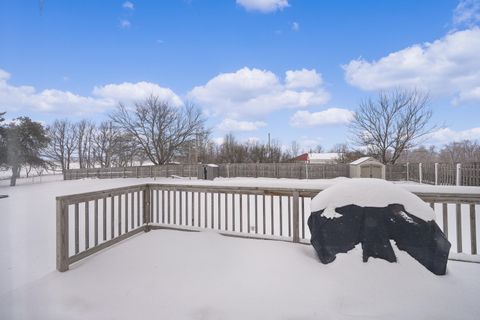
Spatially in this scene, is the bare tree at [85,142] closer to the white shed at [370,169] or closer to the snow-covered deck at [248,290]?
the white shed at [370,169]

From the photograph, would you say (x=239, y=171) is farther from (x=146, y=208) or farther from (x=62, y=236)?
(x=62, y=236)

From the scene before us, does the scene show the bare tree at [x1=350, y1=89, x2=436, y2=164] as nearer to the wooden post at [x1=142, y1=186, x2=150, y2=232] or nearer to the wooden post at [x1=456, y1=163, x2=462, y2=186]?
the wooden post at [x1=456, y1=163, x2=462, y2=186]

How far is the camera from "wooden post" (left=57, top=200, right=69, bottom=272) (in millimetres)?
2793

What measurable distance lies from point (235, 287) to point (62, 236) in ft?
6.37

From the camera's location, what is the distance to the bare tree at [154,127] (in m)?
25.9

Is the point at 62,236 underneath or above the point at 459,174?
underneath

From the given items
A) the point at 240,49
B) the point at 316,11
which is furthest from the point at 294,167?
the point at 316,11

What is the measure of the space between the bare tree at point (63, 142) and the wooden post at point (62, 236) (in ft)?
118

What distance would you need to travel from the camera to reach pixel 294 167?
18.9m

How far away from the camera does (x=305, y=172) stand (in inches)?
725

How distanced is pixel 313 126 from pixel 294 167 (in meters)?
12.2

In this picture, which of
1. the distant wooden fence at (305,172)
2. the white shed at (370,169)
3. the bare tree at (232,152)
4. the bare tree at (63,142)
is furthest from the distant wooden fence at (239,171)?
the bare tree at (63,142)

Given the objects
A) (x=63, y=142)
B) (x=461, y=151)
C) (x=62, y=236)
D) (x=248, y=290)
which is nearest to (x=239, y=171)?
(x=62, y=236)

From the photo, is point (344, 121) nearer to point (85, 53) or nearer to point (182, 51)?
point (182, 51)
